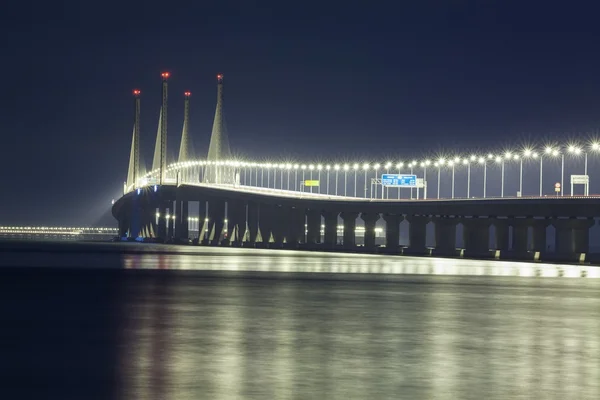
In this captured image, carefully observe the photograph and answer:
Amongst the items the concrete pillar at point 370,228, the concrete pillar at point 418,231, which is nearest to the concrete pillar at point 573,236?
the concrete pillar at point 418,231

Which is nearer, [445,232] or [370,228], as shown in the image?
[445,232]

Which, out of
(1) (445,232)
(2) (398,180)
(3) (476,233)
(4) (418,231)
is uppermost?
(2) (398,180)

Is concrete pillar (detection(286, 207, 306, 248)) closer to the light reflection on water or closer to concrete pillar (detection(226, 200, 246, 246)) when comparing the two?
concrete pillar (detection(226, 200, 246, 246))

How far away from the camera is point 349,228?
15700cm

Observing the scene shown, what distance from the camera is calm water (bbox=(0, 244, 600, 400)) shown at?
16.1 meters

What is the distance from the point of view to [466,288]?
148 feet

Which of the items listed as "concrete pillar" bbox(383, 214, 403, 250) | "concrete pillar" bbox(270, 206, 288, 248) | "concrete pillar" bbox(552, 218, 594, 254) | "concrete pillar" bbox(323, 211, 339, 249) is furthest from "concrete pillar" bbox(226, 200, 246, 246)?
"concrete pillar" bbox(552, 218, 594, 254)

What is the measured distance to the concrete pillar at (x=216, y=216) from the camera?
621ft

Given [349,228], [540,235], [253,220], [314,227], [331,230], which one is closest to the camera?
[540,235]

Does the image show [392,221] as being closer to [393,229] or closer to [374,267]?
[393,229]

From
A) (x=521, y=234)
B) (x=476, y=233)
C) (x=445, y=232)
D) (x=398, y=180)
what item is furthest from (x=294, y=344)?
(x=398, y=180)

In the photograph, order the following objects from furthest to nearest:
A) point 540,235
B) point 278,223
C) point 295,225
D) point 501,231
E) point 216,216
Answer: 1. point 216,216
2. point 278,223
3. point 295,225
4. point 501,231
5. point 540,235

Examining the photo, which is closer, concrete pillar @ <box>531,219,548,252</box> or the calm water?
the calm water

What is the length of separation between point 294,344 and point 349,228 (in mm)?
135521
